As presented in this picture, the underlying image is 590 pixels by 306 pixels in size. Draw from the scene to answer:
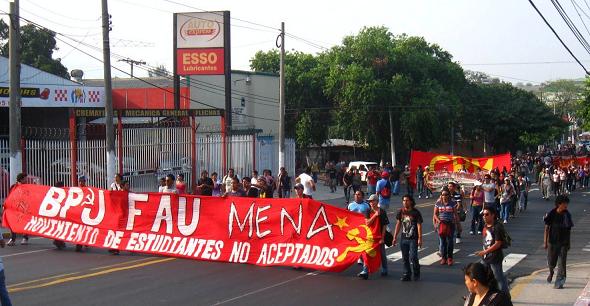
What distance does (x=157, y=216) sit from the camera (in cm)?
1474

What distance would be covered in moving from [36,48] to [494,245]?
58150 millimetres

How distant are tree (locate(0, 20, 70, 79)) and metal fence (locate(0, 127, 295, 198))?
3170 centimetres

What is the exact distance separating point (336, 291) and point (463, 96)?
50.0 metres

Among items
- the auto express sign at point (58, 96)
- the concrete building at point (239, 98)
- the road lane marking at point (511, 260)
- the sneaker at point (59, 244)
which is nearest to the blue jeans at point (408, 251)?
the road lane marking at point (511, 260)

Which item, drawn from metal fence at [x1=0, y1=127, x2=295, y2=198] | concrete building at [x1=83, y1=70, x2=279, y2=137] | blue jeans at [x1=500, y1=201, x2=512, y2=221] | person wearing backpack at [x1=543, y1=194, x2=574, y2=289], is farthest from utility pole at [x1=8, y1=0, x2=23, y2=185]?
concrete building at [x1=83, y1=70, x2=279, y2=137]

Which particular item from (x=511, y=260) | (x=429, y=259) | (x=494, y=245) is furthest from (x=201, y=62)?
(x=494, y=245)

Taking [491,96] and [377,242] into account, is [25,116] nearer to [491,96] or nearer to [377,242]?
[377,242]

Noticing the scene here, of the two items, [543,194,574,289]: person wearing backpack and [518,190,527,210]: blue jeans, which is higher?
[543,194,574,289]: person wearing backpack

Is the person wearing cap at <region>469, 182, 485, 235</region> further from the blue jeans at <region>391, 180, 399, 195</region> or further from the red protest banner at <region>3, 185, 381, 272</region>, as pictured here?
the blue jeans at <region>391, 180, 399, 195</region>

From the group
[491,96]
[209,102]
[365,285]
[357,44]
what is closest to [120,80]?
[209,102]

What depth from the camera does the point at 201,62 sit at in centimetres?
3653

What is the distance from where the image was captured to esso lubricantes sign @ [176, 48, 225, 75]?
119 ft

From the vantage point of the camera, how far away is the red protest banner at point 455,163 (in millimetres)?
30594

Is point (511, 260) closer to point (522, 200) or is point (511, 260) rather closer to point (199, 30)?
point (522, 200)
